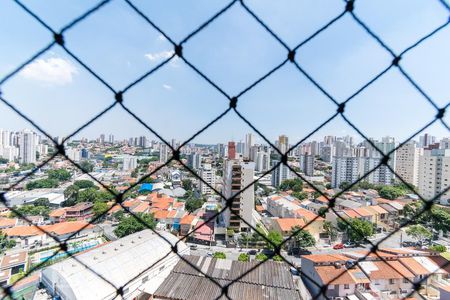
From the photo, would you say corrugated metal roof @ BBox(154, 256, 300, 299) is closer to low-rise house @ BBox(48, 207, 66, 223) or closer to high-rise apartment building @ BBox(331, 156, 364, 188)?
low-rise house @ BBox(48, 207, 66, 223)

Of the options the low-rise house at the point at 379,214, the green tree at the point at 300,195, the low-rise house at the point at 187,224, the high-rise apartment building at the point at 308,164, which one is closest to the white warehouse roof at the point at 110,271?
the low-rise house at the point at 187,224

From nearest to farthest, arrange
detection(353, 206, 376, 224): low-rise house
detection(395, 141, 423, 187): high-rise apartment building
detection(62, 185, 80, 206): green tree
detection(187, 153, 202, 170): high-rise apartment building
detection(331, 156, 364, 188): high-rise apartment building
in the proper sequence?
detection(353, 206, 376, 224): low-rise house
detection(62, 185, 80, 206): green tree
detection(395, 141, 423, 187): high-rise apartment building
detection(331, 156, 364, 188): high-rise apartment building
detection(187, 153, 202, 170): high-rise apartment building

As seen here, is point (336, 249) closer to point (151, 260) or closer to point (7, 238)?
point (151, 260)

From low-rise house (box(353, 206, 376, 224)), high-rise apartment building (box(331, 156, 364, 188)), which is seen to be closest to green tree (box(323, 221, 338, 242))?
low-rise house (box(353, 206, 376, 224))

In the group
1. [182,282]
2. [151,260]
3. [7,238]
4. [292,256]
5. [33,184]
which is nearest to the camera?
[182,282]

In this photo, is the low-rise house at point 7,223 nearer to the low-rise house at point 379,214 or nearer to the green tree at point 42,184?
the green tree at point 42,184

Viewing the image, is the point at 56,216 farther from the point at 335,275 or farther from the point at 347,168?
the point at 347,168

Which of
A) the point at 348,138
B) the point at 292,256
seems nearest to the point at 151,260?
the point at 292,256
